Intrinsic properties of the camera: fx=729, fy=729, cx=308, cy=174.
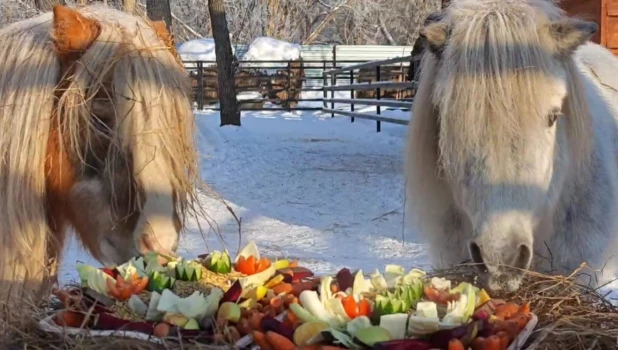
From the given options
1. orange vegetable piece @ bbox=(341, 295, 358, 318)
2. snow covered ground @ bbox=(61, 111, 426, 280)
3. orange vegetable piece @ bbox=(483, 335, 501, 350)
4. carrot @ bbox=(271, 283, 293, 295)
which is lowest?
snow covered ground @ bbox=(61, 111, 426, 280)

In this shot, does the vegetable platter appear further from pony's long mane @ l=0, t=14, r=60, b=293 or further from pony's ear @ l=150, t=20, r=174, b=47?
pony's ear @ l=150, t=20, r=174, b=47

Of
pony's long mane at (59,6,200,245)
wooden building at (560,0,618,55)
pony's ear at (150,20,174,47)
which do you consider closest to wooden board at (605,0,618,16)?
wooden building at (560,0,618,55)

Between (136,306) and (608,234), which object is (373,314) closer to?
(136,306)

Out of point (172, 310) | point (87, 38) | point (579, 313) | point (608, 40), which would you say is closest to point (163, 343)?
point (172, 310)

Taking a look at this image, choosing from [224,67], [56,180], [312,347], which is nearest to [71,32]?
[56,180]

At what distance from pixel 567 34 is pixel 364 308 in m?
1.73

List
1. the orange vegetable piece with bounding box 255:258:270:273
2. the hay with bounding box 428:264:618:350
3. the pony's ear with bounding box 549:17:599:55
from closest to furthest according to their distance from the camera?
the hay with bounding box 428:264:618:350 → the orange vegetable piece with bounding box 255:258:270:273 → the pony's ear with bounding box 549:17:599:55

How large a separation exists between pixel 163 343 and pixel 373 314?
0.48 metres

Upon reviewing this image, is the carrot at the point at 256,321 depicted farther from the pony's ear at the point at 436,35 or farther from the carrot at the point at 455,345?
the pony's ear at the point at 436,35

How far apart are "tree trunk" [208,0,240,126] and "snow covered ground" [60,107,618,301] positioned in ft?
2.96

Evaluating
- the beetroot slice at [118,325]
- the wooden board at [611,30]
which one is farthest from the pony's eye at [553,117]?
the wooden board at [611,30]

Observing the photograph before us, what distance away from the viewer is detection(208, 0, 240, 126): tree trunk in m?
14.6

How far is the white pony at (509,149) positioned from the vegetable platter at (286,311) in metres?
0.60

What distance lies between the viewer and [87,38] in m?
2.51
